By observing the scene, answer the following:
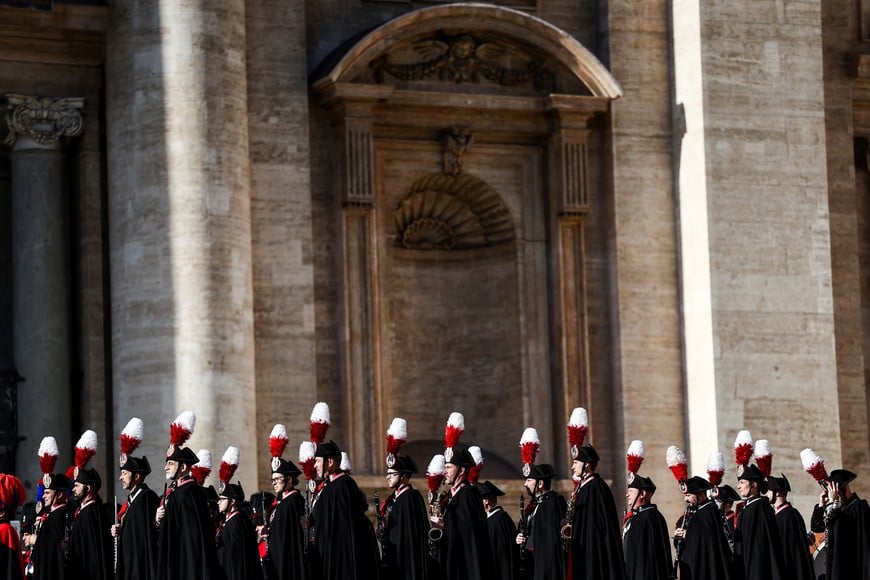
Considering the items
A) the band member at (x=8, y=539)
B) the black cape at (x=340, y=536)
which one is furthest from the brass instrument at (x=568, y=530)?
the band member at (x=8, y=539)

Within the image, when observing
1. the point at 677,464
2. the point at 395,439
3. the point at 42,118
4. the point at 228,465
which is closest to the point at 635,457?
the point at 677,464

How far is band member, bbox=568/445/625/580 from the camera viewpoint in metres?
27.7

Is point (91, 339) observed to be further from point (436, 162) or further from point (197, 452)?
point (436, 162)

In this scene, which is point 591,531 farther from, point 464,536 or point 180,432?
point 180,432

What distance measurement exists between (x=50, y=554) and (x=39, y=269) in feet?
22.1

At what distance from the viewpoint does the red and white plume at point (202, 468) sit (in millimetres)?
28055

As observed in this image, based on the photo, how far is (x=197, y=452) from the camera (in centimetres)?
3108

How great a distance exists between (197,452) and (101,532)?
14.7 feet

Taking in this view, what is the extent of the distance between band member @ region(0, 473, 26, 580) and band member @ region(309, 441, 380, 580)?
12.5 ft

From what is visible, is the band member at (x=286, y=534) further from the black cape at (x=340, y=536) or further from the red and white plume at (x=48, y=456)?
the red and white plume at (x=48, y=456)

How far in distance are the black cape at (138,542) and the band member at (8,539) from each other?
1.75 metres

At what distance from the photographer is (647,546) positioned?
93.5 feet

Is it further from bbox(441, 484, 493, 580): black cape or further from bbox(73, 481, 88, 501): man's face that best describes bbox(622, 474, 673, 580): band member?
bbox(73, 481, 88, 501): man's face

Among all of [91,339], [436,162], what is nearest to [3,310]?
[91,339]
